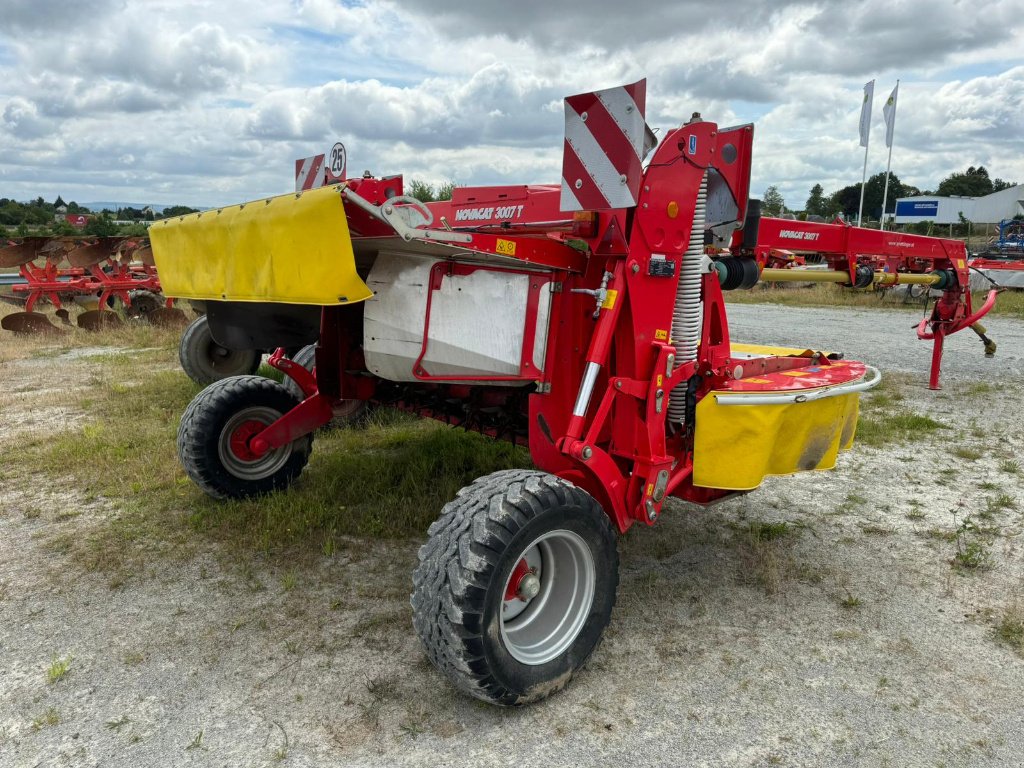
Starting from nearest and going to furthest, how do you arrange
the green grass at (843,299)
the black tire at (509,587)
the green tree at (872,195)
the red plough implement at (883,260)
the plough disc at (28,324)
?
the black tire at (509,587) → the red plough implement at (883,260) → the plough disc at (28,324) → the green grass at (843,299) → the green tree at (872,195)

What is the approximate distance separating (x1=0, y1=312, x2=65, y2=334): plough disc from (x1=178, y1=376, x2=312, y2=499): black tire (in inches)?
349

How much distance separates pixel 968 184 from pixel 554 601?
84.4 metres

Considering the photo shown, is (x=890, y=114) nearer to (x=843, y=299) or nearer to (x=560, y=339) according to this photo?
(x=843, y=299)

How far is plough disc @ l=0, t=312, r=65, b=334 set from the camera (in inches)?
449

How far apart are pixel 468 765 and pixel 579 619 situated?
0.65 meters

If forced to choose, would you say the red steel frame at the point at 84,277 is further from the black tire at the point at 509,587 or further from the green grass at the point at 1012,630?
the green grass at the point at 1012,630

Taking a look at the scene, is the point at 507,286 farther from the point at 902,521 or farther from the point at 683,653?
the point at 902,521

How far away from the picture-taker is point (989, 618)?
324 centimetres

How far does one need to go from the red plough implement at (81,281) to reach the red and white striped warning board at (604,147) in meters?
10.4

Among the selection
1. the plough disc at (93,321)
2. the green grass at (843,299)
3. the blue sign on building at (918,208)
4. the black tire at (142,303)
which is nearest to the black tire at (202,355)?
the plough disc at (93,321)

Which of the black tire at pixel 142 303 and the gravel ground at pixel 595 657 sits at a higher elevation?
the black tire at pixel 142 303

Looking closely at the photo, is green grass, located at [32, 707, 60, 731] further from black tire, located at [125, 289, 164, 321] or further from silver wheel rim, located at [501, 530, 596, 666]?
black tire, located at [125, 289, 164, 321]

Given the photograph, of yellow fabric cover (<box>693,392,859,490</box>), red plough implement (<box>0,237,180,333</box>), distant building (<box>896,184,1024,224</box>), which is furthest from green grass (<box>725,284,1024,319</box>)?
distant building (<box>896,184,1024,224</box>)

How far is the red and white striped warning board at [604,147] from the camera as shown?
276 cm
